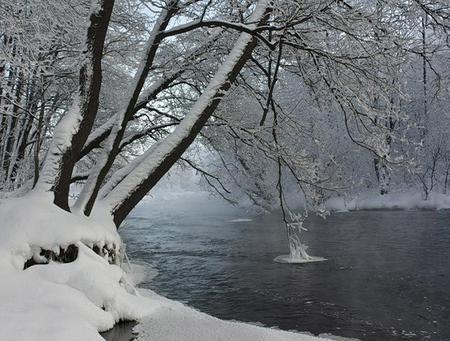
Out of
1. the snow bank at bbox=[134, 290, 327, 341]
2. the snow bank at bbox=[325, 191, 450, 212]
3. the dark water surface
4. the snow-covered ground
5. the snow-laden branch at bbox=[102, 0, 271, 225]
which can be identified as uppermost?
the snow-laden branch at bbox=[102, 0, 271, 225]

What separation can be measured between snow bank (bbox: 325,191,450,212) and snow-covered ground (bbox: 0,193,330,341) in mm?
25439

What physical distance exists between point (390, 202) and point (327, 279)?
21122 mm

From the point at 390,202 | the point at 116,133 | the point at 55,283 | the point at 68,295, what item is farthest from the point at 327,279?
the point at 390,202

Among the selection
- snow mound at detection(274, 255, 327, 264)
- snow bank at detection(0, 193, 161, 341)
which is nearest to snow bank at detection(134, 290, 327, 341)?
snow bank at detection(0, 193, 161, 341)

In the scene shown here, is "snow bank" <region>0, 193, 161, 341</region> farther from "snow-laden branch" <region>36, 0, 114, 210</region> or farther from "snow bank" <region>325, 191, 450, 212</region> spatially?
"snow bank" <region>325, 191, 450, 212</region>

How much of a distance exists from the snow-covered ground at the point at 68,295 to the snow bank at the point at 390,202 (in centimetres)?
2544

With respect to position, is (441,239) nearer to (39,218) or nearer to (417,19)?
(417,19)

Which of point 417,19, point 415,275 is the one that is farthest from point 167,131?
point 415,275

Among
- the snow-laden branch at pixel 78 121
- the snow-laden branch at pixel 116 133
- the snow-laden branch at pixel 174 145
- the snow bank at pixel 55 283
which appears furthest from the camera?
the snow-laden branch at pixel 174 145

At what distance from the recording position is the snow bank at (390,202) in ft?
92.3

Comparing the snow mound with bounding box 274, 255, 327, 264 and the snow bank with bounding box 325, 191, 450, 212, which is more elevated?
the snow bank with bounding box 325, 191, 450, 212

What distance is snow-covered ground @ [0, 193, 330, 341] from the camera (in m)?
2.82

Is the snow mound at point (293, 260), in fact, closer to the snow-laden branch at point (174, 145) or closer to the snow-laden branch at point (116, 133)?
the snow-laden branch at point (174, 145)

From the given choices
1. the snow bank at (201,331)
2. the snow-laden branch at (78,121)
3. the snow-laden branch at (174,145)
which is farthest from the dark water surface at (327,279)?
the snow-laden branch at (78,121)
